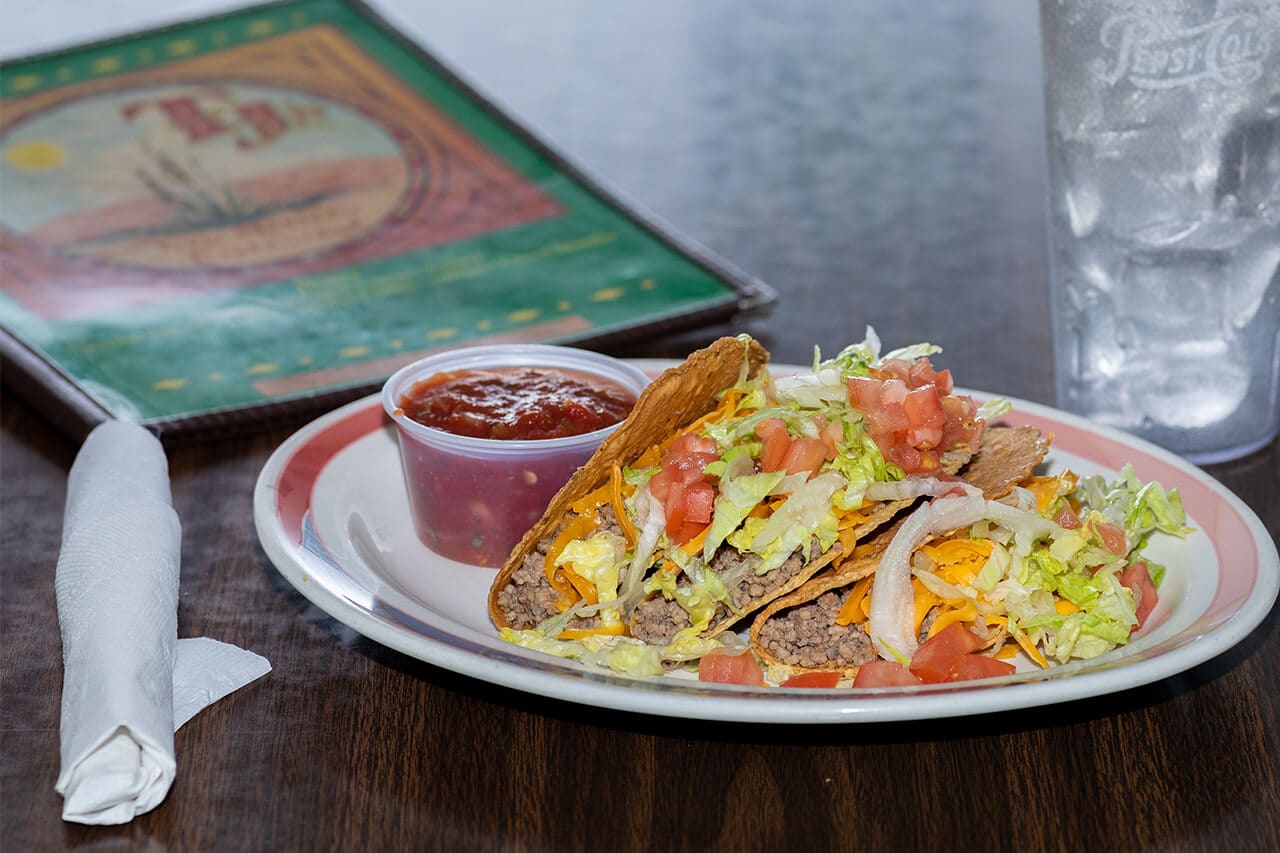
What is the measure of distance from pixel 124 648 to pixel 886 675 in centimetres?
85

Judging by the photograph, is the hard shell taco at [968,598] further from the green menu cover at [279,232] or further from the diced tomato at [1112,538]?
the green menu cover at [279,232]

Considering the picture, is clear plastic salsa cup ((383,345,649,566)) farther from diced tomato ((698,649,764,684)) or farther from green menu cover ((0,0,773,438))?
green menu cover ((0,0,773,438))

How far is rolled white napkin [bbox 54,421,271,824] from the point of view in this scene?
5.14 feet

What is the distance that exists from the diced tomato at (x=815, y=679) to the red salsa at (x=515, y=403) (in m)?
0.51

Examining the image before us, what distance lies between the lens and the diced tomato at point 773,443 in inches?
77.1

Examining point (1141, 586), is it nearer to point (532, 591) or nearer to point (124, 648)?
point (532, 591)

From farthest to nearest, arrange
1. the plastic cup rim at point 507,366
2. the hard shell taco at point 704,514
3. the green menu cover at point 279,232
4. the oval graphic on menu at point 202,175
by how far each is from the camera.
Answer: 1. the oval graphic on menu at point 202,175
2. the green menu cover at point 279,232
3. the plastic cup rim at point 507,366
4. the hard shell taco at point 704,514

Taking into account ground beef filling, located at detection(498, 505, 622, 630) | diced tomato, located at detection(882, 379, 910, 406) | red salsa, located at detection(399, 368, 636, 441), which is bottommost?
ground beef filling, located at detection(498, 505, 622, 630)

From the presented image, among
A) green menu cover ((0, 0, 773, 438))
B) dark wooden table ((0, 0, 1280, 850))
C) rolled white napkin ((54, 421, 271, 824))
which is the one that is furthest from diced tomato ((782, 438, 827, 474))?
green menu cover ((0, 0, 773, 438))

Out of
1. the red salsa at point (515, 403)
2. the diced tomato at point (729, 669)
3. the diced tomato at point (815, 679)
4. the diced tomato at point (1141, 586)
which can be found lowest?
the diced tomato at point (1141, 586)

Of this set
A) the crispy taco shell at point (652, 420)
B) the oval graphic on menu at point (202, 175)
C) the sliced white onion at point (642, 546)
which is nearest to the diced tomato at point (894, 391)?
the crispy taco shell at point (652, 420)

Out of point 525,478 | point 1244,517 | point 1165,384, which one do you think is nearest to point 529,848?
point 525,478

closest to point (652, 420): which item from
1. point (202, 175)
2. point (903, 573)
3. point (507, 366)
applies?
point (903, 573)

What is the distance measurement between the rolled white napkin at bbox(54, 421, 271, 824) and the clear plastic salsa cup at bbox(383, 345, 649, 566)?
0.34m
